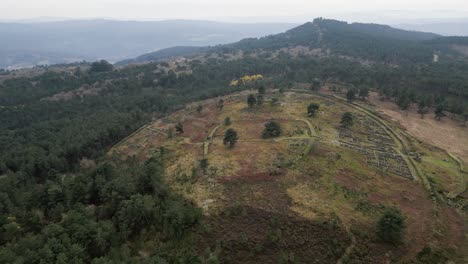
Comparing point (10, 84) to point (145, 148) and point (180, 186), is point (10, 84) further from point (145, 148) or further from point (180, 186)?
point (180, 186)

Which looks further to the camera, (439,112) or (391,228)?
(439,112)

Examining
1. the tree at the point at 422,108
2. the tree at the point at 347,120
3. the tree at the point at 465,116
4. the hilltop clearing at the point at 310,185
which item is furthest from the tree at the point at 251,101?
the tree at the point at 465,116

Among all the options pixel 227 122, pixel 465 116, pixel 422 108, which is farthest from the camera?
pixel 422 108

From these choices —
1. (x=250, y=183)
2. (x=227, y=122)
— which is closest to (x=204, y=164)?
(x=250, y=183)

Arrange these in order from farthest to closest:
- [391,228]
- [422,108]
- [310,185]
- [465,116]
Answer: [422,108], [465,116], [310,185], [391,228]

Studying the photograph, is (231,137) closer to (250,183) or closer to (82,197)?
(250,183)

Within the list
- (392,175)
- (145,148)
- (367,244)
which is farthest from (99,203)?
(392,175)

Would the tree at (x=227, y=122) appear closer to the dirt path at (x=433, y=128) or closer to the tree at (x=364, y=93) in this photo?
the dirt path at (x=433, y=128)

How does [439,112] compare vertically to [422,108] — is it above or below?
above

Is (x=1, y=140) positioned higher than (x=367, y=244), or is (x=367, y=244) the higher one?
(x=367, y=244)
